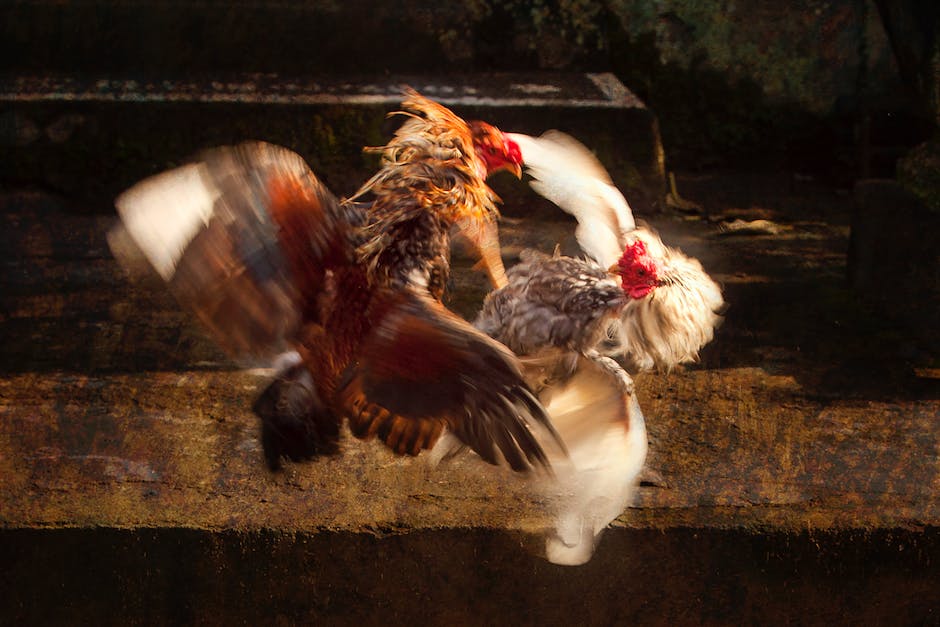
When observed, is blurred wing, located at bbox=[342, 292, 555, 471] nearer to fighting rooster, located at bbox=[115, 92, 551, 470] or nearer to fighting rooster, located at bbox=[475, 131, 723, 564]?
fighting rooster, located at bbox=[115, 92, 551, 470]

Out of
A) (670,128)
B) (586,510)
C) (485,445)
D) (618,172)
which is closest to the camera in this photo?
(485,445)

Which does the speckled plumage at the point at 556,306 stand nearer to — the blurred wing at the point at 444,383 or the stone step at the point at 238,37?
the blurred wing at the point at 444,383

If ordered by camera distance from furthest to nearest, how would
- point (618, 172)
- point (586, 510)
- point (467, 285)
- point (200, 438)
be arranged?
point (618, 172) < point (467, 285) < point (200, 438) < point (586, 510)

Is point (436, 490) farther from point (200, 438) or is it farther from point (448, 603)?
point (200, 438)

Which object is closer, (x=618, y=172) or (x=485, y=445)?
(x=485, y=445)

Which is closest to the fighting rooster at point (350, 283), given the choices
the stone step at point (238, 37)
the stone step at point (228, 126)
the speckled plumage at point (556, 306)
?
the speckled plumage at point (556, 306)

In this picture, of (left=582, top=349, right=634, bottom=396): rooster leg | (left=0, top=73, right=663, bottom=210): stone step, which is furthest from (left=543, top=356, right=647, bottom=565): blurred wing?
(left=0, top=73, right=663, bottom=210): stone step

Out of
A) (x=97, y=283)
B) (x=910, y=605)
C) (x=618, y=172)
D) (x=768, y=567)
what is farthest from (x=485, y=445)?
(x=618, y=172)
